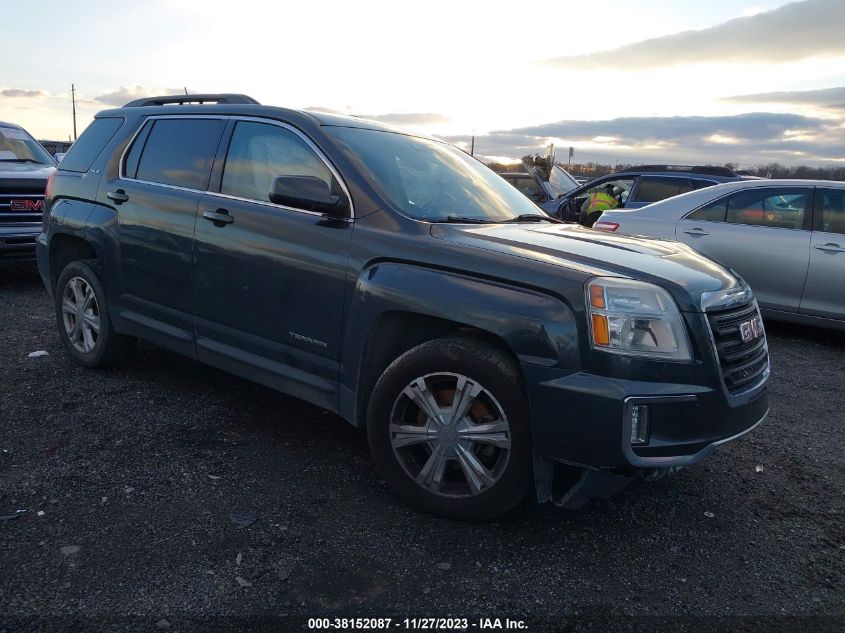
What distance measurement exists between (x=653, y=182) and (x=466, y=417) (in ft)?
27.7

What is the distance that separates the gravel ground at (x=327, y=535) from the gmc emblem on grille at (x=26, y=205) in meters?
4.70

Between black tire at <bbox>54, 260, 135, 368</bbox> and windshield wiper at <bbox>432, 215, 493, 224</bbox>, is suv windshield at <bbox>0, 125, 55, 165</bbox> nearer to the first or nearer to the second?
black tire at <bbox>54, 260, 135, 368</bbox>

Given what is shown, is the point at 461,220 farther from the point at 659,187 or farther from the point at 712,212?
the point at 659,187

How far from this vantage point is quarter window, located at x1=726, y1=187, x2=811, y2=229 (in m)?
6.71

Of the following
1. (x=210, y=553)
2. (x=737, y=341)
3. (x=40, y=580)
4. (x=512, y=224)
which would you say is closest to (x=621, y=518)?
(x=737, y=341)

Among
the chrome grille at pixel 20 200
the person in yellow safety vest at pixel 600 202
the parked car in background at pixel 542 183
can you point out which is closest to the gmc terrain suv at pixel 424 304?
the chrome grille at pixel 20 200

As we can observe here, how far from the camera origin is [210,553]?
2.76m

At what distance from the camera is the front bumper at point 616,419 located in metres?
2.61

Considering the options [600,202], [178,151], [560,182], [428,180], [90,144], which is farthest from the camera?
[560,182]

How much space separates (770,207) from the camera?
6.87 meters

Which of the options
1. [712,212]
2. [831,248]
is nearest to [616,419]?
[831,248]

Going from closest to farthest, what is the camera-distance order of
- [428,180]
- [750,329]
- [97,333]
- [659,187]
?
[750,329] < [428,180] < [97,333] < [659,187]

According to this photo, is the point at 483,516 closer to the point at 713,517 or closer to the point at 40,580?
the point at 713,517

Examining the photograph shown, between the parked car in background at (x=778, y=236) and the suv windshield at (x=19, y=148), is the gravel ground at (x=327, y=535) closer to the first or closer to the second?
the parked car in background at (x=778, y=236)
